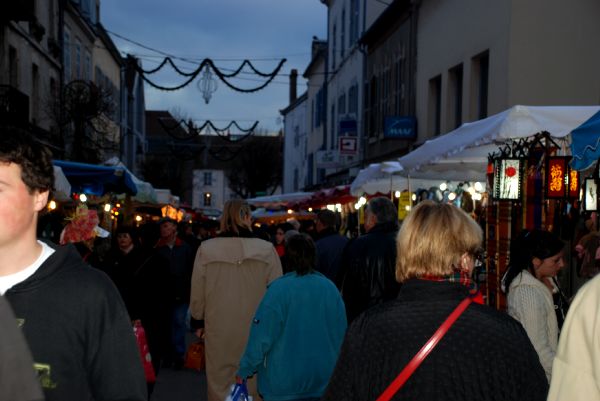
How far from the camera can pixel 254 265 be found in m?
6.89

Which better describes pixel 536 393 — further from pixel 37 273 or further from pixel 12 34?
pixel 12 34

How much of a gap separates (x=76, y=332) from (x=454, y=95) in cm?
1723

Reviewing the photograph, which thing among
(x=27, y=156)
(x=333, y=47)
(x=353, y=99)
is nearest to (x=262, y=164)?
(x=333, y=47)

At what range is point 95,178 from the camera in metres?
13.1

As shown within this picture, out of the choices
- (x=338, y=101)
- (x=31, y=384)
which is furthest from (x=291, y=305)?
(x=338, y=101)

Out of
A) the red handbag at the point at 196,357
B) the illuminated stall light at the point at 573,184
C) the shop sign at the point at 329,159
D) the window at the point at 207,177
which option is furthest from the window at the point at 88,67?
the window at the point at 207,177

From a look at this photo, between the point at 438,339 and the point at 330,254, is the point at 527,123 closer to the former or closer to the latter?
the point at 330,254

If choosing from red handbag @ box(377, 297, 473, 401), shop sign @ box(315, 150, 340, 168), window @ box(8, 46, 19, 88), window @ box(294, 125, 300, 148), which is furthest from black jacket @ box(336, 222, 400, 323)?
window @ box(294, 125, 300, 148)

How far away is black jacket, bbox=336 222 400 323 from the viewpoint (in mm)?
6711

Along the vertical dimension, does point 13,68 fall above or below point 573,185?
above

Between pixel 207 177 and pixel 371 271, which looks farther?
pixel 207 177

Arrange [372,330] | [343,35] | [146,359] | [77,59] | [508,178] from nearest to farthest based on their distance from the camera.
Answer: [372,330]
[146,359]
[508,178]
[77,59]
[343,35]

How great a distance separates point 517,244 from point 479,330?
2.79m

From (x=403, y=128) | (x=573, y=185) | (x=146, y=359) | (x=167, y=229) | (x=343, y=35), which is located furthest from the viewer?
(x=343, y=35)
